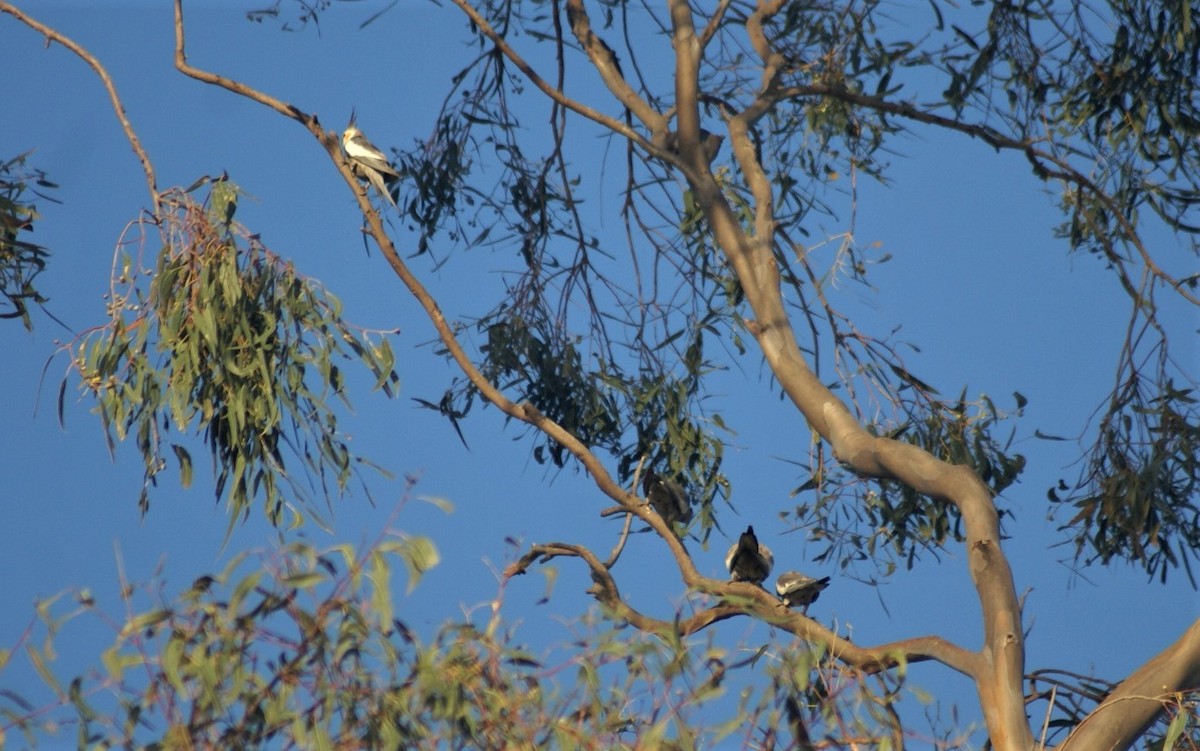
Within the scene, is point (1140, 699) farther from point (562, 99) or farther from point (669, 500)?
point (562, 99)

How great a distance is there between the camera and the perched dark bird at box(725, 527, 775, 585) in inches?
179

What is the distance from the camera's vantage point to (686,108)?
4449 millimetres

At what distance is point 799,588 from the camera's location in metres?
4.25

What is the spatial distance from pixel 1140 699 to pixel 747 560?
1.49m

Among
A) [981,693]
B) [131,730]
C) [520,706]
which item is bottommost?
[131,730]

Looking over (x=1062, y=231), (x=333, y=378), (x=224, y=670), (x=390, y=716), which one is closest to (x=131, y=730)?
(x=224, y=670)

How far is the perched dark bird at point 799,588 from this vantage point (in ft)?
14.0

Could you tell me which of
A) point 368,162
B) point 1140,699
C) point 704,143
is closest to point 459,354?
point 704,143

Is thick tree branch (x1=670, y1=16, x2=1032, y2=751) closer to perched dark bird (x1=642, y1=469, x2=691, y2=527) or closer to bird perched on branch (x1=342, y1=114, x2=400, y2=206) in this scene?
perched dark bird (x1=642, y1=469, x2=691, y2=527)

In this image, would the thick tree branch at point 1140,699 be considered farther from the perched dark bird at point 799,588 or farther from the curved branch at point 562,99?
the curved branch at point 562,99

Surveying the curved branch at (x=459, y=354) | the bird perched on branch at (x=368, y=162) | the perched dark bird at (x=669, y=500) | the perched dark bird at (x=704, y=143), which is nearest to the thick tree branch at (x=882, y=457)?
the perched dark bird at (x=704, y=143)

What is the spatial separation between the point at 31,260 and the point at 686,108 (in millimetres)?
2394

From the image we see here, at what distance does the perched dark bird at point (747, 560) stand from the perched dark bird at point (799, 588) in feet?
0.63

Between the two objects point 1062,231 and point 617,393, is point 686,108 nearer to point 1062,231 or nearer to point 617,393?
point 617,393
